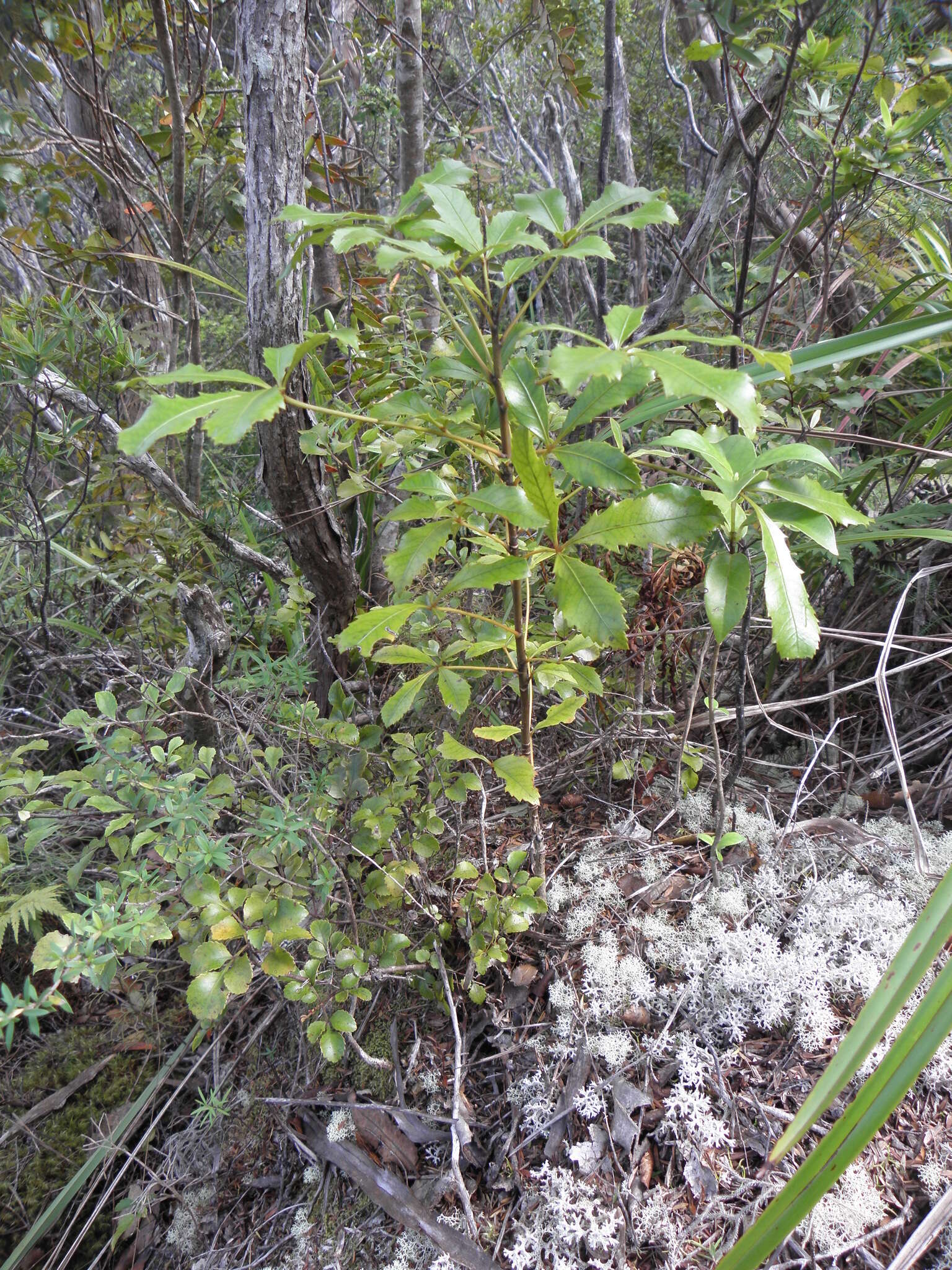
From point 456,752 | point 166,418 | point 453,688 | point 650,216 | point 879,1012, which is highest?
point 650,216

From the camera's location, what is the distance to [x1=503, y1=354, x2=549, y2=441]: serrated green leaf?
31.1 inches

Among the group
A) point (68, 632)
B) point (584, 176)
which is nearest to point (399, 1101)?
point (68, 632)

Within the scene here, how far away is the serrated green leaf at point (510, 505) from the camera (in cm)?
73

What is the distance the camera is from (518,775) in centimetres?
95

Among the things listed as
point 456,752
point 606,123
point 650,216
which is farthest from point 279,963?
point 606,123

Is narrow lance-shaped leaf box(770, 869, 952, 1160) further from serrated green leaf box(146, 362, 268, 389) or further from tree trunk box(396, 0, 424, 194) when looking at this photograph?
tree trunk box(396, 0, 424, 194)

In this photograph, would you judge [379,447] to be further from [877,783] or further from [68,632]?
[68,632]

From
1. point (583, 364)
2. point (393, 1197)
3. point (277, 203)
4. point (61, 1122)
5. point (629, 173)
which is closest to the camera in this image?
point (583, 364)

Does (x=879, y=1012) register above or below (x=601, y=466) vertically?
below

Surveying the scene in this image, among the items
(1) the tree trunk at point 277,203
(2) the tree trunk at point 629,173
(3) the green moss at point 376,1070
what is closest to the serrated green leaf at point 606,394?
(1) the tree trunk at point 277,203

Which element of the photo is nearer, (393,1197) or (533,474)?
(533,474)

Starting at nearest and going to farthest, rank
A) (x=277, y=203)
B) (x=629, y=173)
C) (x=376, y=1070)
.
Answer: (x=376, y=1070), (x=277, y=203), (x=629, y=173)

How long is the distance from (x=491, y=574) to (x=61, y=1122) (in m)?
1.71

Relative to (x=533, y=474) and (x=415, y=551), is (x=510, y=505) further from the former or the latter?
(x=415, y=551)
